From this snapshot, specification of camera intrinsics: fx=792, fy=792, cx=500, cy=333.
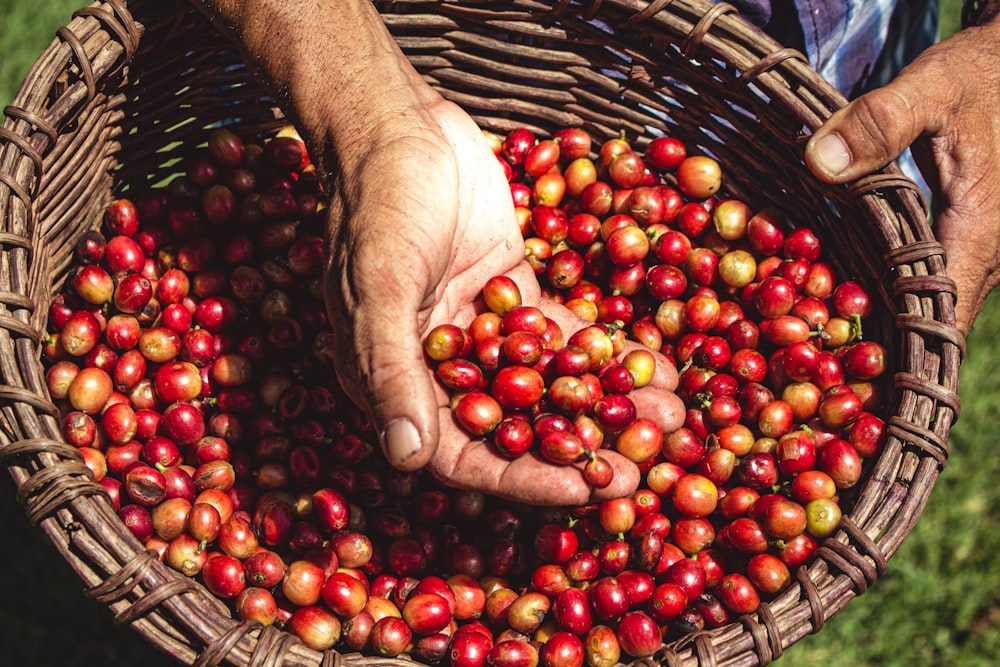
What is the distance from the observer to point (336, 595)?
3.40 metres

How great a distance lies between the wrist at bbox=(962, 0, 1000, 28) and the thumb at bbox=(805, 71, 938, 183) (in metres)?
1.34

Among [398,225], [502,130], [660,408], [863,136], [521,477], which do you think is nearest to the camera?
[398,225]

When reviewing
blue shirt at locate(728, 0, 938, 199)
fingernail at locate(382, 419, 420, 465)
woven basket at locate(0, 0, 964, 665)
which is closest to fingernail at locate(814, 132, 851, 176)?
woven basket at locate(0, 0, 964, 665)

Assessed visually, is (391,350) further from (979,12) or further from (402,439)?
(979,12)

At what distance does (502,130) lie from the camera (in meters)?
4.52

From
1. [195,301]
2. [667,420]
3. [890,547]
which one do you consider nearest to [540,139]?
[667,420]

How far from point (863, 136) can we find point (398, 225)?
2.04 m

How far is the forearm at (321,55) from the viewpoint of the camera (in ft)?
11.2

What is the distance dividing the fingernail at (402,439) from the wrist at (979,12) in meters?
3.90

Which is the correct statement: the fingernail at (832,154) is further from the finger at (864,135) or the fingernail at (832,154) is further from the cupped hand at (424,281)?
the cupped hand at (424,281)

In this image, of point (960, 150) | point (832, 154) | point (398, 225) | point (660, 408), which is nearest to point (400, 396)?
point (398, 225)

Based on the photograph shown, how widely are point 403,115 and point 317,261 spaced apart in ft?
3.40

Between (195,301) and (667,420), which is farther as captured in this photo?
(195,301)

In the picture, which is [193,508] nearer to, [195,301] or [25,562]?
[195,301]
